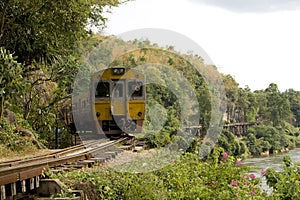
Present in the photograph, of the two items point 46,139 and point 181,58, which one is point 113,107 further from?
point 181,58

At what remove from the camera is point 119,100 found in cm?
1363

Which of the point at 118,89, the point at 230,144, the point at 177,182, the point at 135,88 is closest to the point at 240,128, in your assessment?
the point at 230,144

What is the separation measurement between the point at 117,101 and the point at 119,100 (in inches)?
2.5

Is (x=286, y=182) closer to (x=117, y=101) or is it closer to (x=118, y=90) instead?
(x=117, y=101)

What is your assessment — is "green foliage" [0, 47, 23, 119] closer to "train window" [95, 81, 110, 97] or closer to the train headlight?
"train window" [95, 81, 110, 97]

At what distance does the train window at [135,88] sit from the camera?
13664 millimetres

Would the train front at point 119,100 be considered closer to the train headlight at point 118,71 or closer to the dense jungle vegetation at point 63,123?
the train headlight at point 118,71

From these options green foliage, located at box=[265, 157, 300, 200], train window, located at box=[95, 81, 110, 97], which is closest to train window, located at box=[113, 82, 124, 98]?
train window, located at box=[95, 81, 110, 97]

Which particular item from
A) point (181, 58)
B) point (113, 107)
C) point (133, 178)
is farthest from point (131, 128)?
point (181, 58)

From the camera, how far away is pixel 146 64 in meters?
21.8

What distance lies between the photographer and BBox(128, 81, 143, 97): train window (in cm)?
1366

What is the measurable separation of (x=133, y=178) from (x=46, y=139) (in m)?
8.99

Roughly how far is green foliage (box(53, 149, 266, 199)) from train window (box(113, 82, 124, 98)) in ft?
17.6

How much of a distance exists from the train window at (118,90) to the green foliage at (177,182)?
17.6 ft
